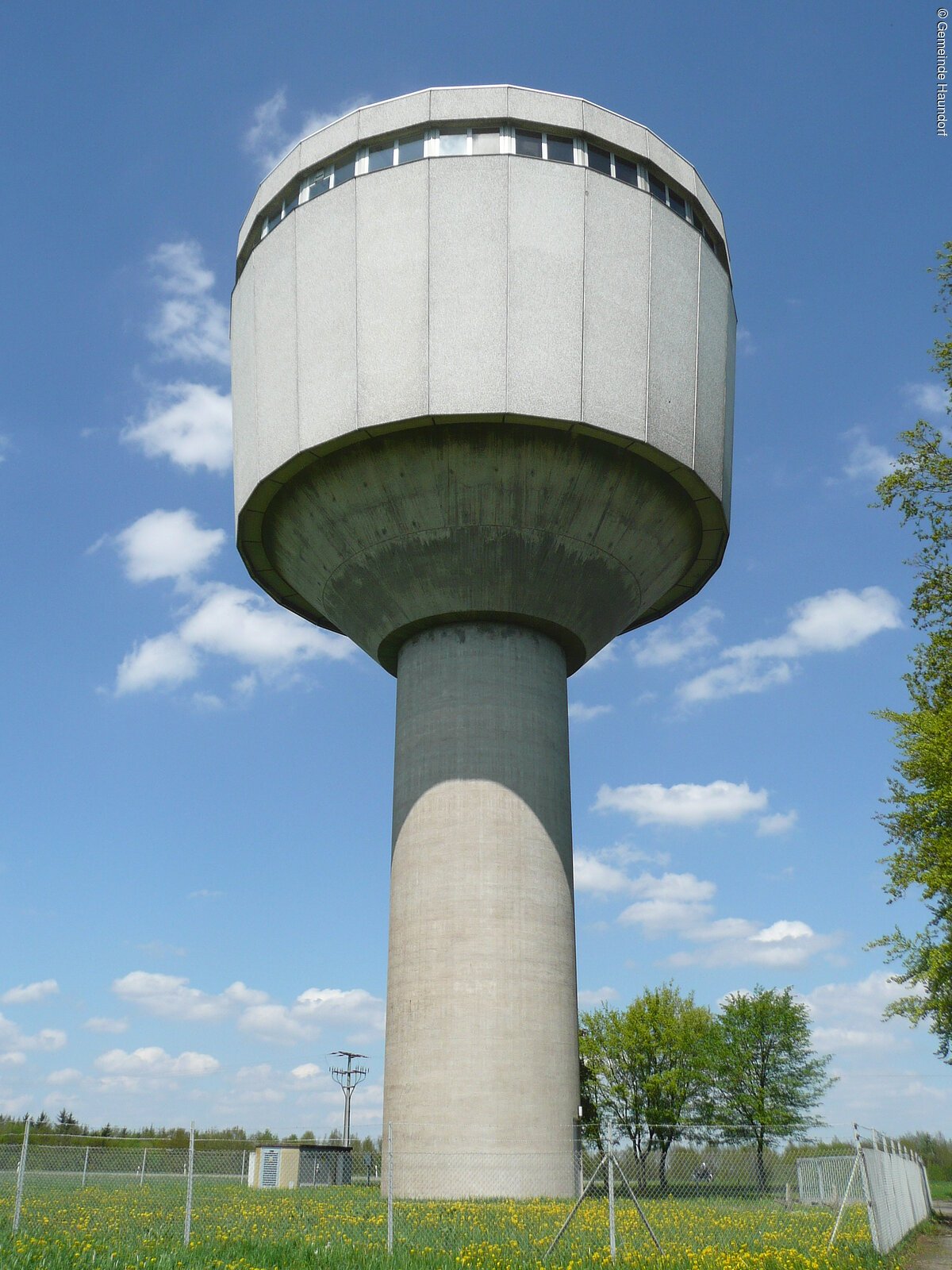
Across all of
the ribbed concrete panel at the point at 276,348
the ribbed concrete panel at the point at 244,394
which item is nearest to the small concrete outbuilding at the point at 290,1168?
the ribbed concrete panel at the point at 244,394

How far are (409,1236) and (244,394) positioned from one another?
14627 millimetres

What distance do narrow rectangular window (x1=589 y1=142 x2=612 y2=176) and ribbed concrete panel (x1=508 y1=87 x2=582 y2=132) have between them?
477 millimetres

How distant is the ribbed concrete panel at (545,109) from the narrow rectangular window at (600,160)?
0.48 metres

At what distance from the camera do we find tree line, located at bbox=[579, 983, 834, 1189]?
98.2 ft

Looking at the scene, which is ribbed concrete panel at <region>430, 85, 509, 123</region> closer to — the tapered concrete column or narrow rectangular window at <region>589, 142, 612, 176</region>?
narrow rectangular window at <region>589, 142, 612, 176</region>

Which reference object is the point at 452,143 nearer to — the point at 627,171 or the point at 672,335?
the point at 627,171

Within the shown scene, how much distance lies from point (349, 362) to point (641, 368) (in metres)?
4.89

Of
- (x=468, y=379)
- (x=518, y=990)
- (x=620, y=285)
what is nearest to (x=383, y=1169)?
(x=518, y=990)

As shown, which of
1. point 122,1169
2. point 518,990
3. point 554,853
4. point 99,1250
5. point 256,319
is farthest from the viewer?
point 122,1169

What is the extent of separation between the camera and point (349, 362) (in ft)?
58.1

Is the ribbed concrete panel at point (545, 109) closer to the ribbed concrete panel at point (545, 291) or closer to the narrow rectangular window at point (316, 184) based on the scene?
the ribbed concrete panel at point (545, 291)

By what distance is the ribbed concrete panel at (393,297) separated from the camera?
1727 centimetres

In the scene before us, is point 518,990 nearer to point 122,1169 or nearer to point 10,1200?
point 10,1200

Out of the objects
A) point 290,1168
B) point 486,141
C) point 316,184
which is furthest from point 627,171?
point 290,1168
